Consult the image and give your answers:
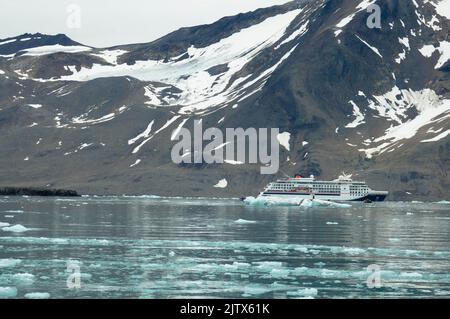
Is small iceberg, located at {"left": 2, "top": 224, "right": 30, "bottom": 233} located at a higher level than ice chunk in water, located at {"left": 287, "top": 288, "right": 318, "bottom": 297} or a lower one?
higher

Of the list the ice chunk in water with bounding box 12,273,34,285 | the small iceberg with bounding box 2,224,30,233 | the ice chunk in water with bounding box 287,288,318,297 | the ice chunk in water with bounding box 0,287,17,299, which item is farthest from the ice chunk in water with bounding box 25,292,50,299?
the small iceberg with bounding box 2,224,30,233

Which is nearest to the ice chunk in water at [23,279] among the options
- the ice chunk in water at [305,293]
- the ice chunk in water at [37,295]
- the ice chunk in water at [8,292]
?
the ice chunk in water at [8,292]

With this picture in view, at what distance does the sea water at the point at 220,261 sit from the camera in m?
61.4

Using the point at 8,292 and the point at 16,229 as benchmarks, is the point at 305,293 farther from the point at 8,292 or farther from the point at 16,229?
the point at 16,229

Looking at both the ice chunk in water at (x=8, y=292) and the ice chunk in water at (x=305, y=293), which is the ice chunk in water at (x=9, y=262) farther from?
the ice chunk in water at (x=305, y=293)

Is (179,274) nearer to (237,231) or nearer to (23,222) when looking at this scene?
(237,231)

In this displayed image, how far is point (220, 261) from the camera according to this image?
255 feet

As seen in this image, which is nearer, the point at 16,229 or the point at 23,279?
the point at 23,279

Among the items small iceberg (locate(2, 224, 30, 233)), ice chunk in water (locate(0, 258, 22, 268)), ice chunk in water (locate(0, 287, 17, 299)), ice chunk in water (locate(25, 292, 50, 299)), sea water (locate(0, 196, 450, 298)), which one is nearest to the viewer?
ice chunk in water (locate(25, 292, 50, 299))

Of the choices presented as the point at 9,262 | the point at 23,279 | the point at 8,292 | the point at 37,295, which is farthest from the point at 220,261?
the point at 8,292

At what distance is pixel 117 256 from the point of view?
80625 mm

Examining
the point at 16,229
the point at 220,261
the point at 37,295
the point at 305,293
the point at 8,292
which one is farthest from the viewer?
the point at 16,229

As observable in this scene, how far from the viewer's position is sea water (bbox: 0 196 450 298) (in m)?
61.4

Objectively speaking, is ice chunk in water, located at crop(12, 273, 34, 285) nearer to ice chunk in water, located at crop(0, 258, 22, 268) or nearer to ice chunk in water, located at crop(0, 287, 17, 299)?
ice chunk in water, located at crop(0, 287, 17, 299)
